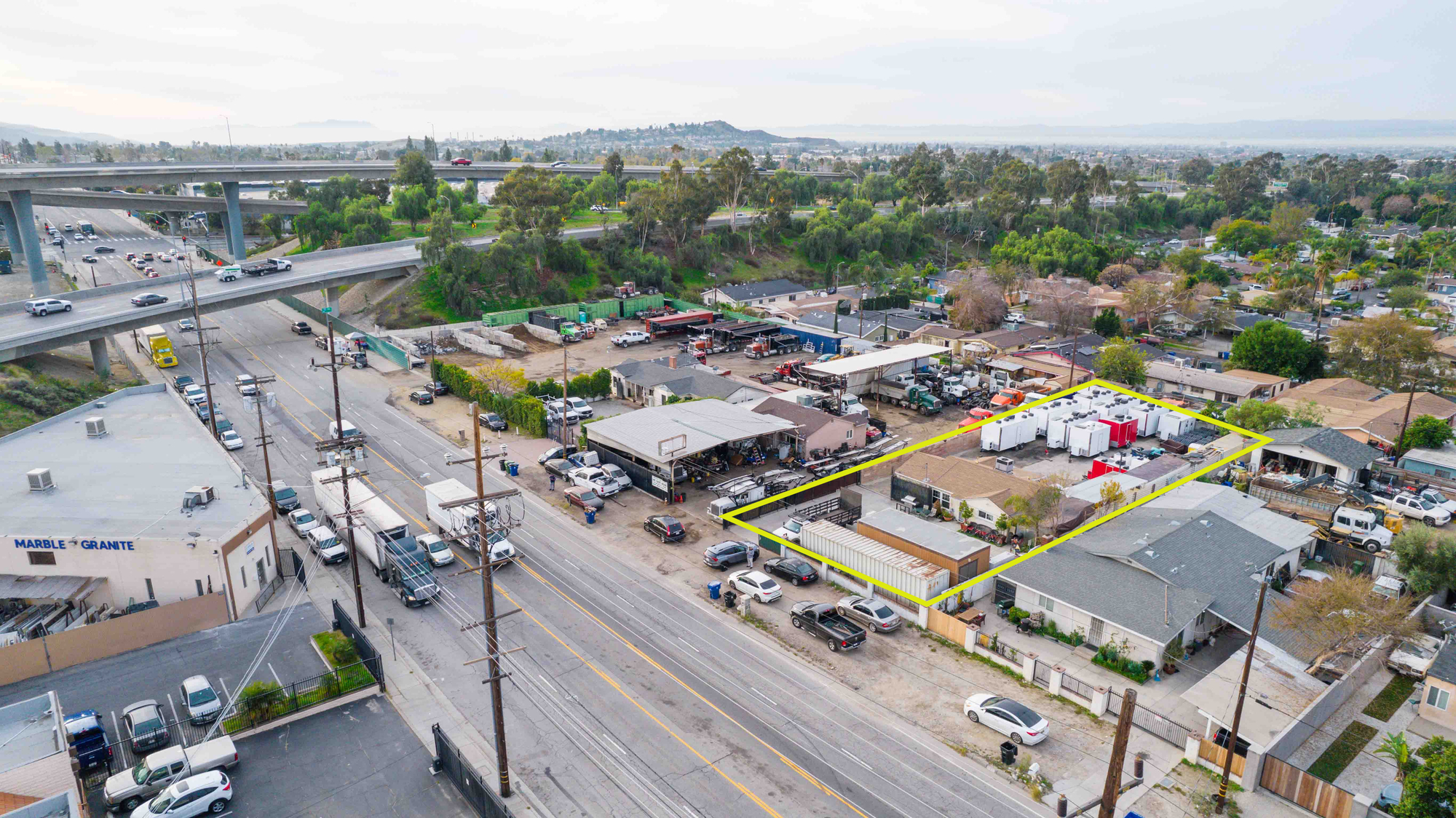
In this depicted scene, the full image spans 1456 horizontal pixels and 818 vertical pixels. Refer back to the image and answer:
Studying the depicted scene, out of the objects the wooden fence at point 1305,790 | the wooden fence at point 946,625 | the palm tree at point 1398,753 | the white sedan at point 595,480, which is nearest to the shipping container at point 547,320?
the white sedan at point 595,480

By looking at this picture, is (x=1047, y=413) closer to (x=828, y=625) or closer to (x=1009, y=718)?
(x=828, y=625)

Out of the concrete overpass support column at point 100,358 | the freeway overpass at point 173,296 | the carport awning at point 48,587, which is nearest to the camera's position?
the carport awning at point 48,587

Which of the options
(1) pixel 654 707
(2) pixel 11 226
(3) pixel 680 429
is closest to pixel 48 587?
(1) pixel 654 707

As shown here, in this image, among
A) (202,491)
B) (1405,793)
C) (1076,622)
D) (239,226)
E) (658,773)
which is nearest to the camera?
(1405,793)

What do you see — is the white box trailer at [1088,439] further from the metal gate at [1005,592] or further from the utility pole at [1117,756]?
the utility pole at [1117,756]

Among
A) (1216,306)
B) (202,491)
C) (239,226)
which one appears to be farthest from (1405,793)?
(239,226)

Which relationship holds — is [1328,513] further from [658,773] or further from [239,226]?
[239,226]
